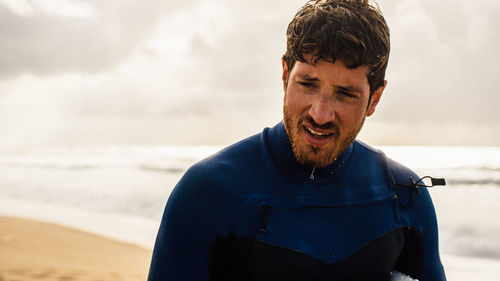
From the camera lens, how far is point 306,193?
5.30 ft

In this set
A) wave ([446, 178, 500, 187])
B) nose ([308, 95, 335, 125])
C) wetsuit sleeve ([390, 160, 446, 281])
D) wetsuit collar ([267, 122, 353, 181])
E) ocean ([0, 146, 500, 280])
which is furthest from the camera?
wave ([446, 178, 500, 187])

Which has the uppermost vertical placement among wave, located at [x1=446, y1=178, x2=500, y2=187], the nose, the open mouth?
wave, located at [x1=446, y1=178, x2=500, y2=187]

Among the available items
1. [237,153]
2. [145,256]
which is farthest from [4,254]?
[237,153]

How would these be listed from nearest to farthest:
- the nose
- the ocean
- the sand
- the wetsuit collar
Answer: the nose < the wetsuit collar < the sand < the ocean

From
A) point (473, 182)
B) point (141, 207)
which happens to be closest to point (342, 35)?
point (141, 207)

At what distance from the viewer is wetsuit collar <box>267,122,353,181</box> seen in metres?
1.65

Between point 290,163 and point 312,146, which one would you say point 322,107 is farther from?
point 290,163

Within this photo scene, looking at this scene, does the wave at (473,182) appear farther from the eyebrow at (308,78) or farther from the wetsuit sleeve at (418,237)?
the eyebrow at (308,78)

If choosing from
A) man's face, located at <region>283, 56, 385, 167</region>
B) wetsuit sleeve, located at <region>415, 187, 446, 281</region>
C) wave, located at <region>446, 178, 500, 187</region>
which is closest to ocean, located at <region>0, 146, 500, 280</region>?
wave, located at <region>446, 178, 500, 187</region>

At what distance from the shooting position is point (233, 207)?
5.01 feet

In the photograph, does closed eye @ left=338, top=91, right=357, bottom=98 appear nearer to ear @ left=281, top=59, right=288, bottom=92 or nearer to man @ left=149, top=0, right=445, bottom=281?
man @ left=149, top=0, right=445, bottom=281

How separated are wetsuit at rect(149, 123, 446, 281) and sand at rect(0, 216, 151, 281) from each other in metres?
4.79

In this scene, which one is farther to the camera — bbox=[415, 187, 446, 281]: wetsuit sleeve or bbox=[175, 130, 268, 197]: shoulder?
bbox=[415, 187, 446, 281]: wetsuit sleeve

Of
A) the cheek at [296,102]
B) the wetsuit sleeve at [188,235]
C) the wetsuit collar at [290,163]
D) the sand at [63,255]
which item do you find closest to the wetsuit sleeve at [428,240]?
the wetsuit collar at [290,163]
